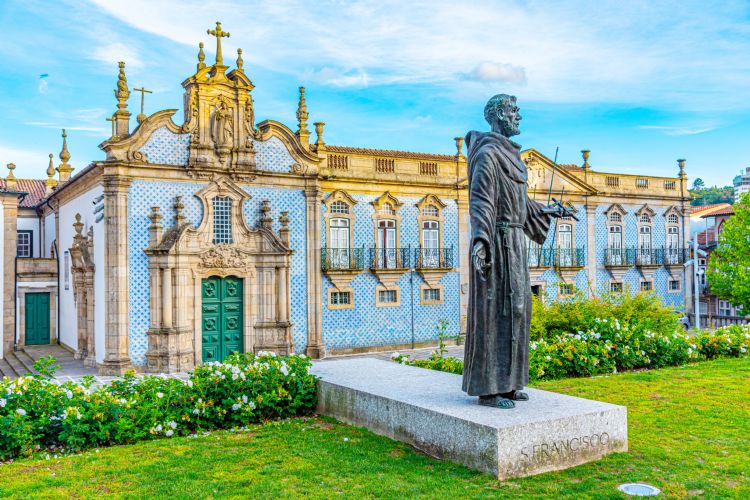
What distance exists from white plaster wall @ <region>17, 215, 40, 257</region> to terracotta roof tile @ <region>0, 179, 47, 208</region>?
91 cm

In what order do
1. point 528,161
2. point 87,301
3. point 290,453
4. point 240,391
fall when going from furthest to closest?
1. point 528,161
2. point 87,301
3. point 240,391
4. point 290,453

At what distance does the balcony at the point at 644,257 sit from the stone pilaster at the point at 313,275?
1226 cm

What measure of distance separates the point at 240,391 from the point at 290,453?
1.97 meters

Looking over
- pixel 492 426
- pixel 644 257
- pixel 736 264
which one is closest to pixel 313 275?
pixel 492 426

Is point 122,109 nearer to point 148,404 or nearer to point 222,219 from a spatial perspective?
point 222,219

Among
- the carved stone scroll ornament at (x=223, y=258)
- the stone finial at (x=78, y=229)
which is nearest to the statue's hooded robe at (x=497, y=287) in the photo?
the carved stone scroll ornament at (x=223, y=258)

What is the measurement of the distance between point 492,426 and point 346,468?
1534mm

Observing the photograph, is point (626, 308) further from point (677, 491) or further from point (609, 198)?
point (609, 198)

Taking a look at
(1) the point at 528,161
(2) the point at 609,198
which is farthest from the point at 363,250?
(2) the point at 609,198

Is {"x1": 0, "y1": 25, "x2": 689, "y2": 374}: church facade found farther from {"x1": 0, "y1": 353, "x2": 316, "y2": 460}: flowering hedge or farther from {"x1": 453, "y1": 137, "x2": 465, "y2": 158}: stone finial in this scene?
{"x1": 0, "y1": 353, "x2": 316, "y2": 460}: flowering hedge

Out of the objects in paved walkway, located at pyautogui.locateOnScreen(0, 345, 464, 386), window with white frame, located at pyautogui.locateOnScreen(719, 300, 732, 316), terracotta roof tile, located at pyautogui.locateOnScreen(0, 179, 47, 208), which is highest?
terracotta roof tile, located at pyautogui.locateOnScreen(0, 179, 47, 208)

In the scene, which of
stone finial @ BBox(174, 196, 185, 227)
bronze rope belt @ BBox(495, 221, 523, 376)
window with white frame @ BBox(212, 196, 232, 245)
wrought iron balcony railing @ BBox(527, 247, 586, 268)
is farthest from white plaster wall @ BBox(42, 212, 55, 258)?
bronze rope belt @ BBox(495, 221, 523, 376)

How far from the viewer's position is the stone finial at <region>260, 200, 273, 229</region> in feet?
62.3

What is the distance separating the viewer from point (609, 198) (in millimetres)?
26891
